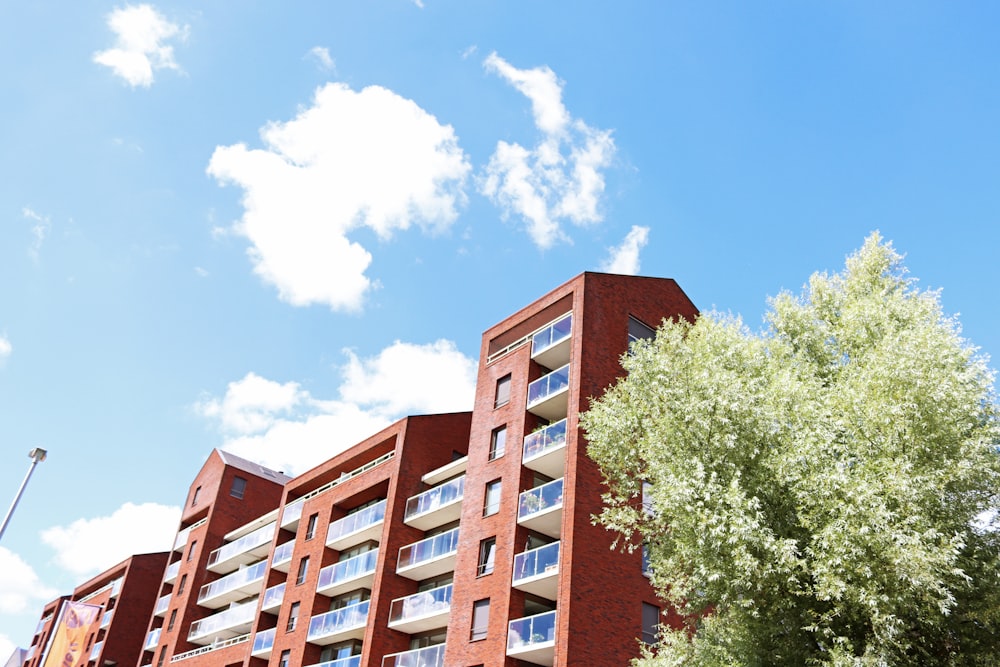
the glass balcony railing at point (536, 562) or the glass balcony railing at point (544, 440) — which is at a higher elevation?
the glass balcony railing at point (544, 440)

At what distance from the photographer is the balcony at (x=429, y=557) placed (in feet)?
Result: 90.5

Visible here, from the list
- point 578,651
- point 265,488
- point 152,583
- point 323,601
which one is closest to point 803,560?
point 578,651

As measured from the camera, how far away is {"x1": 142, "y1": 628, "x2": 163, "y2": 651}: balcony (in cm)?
4531

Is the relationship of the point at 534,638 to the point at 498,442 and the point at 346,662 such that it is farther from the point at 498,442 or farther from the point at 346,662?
the point at 346,662

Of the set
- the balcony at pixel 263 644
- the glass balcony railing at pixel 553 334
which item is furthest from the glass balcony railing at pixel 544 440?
the balcony at pixel 263 644

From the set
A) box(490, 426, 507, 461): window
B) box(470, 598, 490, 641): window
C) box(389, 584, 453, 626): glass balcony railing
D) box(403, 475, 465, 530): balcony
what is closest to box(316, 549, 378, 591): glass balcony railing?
box(403, 475, 465, 530): balcony

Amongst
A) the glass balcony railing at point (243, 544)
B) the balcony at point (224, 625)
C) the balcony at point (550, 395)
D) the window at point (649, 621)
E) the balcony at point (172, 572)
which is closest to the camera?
the window at point (649, 621)

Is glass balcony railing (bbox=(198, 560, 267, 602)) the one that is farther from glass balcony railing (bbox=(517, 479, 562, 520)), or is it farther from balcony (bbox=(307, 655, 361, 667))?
glass balcony railing (bbox=(517, 479, 562, 520))

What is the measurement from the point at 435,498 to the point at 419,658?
5817mm

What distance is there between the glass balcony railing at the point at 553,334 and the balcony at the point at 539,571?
7370 mm

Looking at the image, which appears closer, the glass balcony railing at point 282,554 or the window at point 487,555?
the window at point 487,555

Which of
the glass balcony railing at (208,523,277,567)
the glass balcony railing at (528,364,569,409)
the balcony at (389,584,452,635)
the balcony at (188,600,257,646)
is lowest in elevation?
the balcony at (389,584,452,635)

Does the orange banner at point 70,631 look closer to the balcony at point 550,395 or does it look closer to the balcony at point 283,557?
the balcony at point 283,557

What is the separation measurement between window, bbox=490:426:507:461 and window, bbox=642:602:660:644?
6.88 metres
